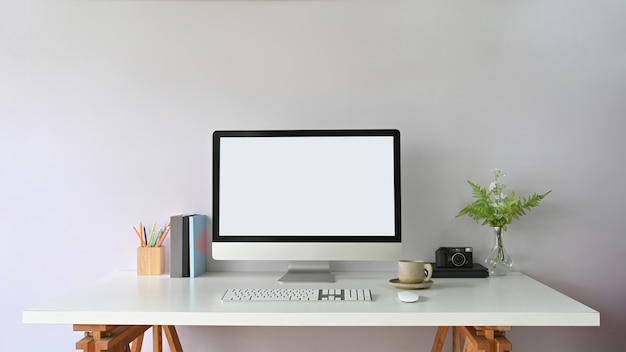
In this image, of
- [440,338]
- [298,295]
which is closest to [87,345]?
[298,295]

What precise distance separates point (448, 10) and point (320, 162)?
0.87m

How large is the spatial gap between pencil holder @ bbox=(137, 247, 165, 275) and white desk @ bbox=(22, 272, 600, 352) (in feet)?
0.97

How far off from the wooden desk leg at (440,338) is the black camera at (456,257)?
243mm

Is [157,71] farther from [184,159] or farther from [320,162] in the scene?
[320,162]

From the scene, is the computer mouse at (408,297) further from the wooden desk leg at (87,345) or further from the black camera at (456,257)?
the wooden desk leg at (87,345)

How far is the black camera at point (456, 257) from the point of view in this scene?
2.23 metres

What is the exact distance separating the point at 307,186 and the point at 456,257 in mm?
641

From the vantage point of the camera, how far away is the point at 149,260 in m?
2.31

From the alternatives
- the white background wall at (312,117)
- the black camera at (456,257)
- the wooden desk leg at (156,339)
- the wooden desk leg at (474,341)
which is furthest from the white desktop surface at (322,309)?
the white background wall at (312,117)

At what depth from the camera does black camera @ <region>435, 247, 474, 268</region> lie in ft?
7.31

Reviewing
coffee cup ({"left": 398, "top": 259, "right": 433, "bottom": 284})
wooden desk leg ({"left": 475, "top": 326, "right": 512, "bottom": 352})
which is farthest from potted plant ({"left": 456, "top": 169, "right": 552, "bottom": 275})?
wooden desk leg ({"left": 475, "top": 326, "right": 512, "bottom": 352})

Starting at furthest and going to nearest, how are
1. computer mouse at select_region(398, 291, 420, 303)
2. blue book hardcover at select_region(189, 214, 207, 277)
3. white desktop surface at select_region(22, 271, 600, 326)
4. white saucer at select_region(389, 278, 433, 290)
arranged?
1. blue book hardcover at select_region(189, 214, 207, 277)
2. white saucer at select_region(389, 278, 433, 290)
3. computer mouse at select_region(398, 291, 420, 303)
4. white desktop surface at select_region(22, 271, 600, 326)

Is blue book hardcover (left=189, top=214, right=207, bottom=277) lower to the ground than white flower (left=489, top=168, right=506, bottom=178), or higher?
lower

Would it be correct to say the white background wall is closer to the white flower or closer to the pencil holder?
the white flower
